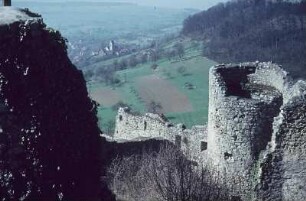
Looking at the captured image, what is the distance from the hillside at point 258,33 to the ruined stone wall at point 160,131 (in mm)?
17524

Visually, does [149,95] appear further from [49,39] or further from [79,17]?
[79,17]

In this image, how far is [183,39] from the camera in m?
84.2

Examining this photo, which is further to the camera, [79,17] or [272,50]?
[79,17]

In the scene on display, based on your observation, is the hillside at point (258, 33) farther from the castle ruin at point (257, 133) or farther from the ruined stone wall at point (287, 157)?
the ruined stone wall at point (287, 157)

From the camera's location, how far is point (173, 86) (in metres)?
57.6

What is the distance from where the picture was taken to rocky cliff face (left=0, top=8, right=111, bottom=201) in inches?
351

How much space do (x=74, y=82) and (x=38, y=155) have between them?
4.55 feet

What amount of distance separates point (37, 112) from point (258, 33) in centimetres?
5579

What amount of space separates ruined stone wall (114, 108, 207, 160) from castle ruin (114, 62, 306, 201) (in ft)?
0.35

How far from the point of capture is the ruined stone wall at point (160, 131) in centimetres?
1999

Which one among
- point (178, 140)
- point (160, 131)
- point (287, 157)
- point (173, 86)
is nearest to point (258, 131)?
point (287, 157)

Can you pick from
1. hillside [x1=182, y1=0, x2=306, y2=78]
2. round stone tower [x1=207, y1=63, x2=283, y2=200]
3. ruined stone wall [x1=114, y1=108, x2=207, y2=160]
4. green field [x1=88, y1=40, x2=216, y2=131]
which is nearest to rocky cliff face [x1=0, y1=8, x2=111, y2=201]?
round stone tower [x1=207, y1=63, x2=283, y2=200]

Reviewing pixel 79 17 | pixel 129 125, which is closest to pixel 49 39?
pixel 129 125

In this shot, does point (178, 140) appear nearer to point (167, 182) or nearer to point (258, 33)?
point (167, 182)
